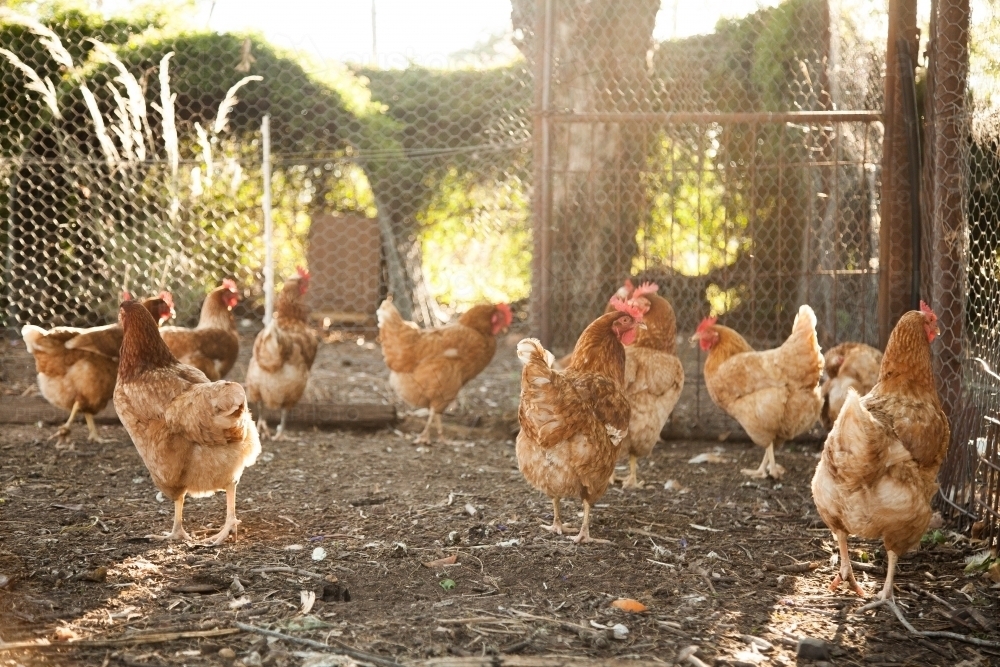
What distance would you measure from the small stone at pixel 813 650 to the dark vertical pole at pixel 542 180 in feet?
10.1

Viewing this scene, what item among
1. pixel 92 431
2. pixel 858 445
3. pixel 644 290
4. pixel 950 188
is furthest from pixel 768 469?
pixel 92 431

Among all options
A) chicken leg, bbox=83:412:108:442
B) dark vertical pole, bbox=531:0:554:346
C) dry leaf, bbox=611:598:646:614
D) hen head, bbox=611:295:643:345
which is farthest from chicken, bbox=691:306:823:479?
chicken leg, bbox=83:412:108:442

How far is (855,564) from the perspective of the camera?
3.67 m

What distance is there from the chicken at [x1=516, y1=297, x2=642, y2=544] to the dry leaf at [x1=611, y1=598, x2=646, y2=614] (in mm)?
689

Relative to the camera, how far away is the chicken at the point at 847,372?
5082mm

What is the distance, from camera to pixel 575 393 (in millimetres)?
3777

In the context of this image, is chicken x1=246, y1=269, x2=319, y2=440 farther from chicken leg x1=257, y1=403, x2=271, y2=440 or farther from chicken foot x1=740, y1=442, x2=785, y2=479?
chicken foot x1=740, y1=442, x2=785, y2=479

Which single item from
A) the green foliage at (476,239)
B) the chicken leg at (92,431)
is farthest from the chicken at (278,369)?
the green foliage at (476,239)

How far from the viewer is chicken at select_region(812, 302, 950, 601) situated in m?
3.10

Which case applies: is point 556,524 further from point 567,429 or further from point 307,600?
point 307,600

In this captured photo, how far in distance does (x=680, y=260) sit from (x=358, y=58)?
4025 millimetres

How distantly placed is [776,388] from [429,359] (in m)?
2.21

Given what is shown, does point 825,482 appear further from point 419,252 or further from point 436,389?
point 419,252

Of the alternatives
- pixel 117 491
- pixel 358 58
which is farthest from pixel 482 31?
pixel 117 491
